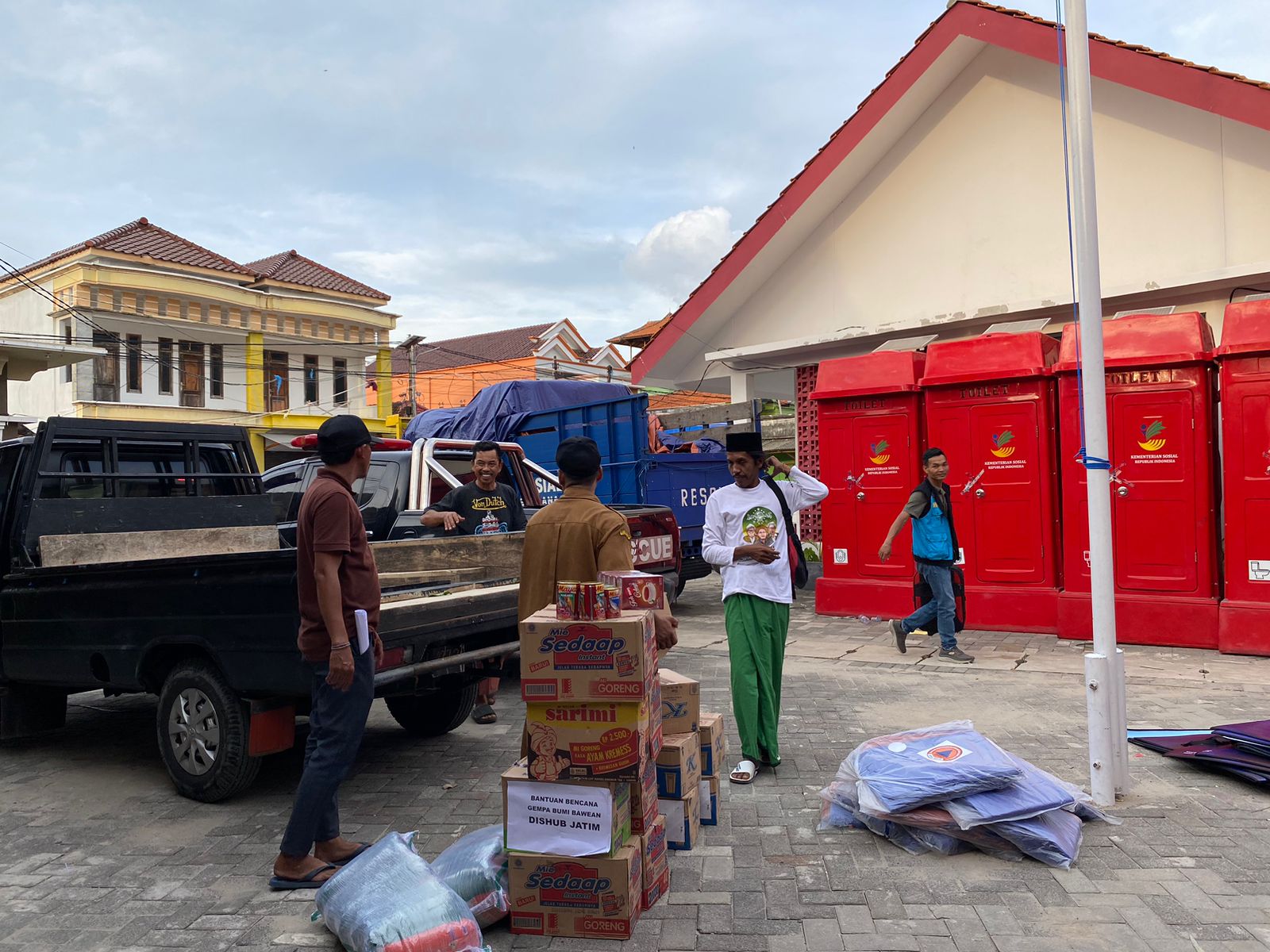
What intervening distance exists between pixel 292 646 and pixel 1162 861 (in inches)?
148

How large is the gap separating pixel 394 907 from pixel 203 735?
219cm

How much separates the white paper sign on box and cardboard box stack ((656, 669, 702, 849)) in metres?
0.57

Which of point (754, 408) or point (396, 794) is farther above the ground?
point (754, 408)

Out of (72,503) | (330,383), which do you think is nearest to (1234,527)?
(72,503)

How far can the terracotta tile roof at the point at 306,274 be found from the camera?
33781mm

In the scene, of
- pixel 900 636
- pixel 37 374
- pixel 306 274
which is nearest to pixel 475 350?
pixel 306 274

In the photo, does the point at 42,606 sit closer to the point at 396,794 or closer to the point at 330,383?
the point at 396,794

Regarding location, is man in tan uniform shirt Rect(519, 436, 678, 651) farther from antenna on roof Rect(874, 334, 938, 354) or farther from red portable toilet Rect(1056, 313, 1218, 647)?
antenna on roof Rect(874, 334, 938, 354)

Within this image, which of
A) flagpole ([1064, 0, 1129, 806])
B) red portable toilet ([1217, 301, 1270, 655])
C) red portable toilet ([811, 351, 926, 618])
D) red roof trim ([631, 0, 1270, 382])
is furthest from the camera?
red portable toilet ([811, 351, 926, 618])

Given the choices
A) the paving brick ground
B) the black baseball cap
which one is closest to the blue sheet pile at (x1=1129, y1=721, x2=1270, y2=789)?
the paving brick ground

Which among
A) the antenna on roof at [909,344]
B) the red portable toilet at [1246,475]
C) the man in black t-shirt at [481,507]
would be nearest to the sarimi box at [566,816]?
the man in black t-shirt at [481,507]

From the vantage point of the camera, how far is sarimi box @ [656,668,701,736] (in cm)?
414

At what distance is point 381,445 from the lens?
7.92m

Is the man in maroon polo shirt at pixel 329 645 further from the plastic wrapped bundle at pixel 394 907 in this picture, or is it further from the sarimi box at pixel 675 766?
the sarimi box at pixel 675 766
